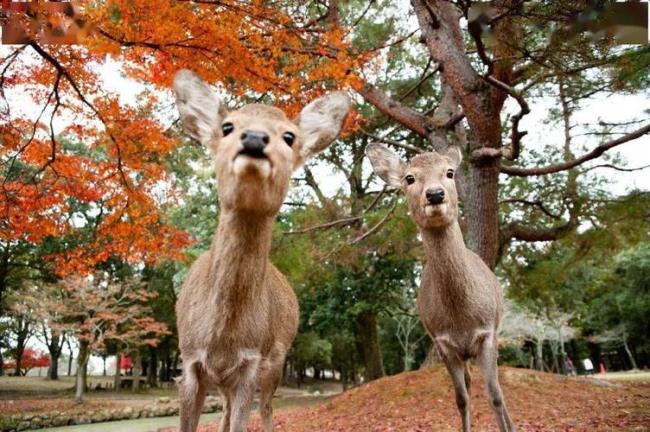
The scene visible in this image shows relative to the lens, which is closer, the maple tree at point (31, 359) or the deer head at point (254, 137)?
the deer head at point (254, 137)

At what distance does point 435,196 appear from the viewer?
11.1 ft

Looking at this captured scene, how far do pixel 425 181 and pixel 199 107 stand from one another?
1.63m

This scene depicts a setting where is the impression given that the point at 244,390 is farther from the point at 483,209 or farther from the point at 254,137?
the point at 483,209

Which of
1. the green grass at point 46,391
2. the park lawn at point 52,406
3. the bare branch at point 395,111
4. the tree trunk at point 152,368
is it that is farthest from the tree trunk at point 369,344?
the tree trunk at point 152,368

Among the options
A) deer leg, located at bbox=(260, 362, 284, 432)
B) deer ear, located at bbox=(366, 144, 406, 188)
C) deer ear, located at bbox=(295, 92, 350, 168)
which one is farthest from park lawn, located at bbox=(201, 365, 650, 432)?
deer ear, located at bbox=(295, 92, 350, 168)

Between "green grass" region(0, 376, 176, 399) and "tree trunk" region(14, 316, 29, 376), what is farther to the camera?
"tree trunk" region(14, 316, 29, 376)

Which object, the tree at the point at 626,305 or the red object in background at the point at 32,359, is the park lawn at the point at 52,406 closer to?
the red object in background at the point at 32,359

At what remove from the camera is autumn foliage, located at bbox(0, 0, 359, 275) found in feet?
19.6

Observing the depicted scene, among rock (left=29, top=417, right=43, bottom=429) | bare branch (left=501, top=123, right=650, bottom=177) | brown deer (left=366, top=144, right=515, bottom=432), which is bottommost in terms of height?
rock (left=29, top=417, right=43, bottom=429)

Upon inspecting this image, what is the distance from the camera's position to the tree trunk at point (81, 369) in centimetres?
1922

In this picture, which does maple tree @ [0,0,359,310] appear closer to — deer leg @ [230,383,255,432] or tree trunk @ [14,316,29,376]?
deer leg @ [230,383,255,432]

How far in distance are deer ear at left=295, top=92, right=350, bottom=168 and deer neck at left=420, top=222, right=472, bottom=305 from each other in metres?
1.07

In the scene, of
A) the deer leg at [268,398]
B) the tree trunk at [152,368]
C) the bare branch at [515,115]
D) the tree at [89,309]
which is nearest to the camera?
the deer leg at [268,398]

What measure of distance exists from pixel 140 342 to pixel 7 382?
31.2 ft
